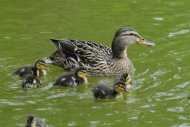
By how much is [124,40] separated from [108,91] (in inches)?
69.2

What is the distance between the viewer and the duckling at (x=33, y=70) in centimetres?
1060

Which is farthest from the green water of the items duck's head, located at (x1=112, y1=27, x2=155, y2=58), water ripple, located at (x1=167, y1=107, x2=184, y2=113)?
duck's head, located at (x1=112, y1=27, x2=155, y2=58)

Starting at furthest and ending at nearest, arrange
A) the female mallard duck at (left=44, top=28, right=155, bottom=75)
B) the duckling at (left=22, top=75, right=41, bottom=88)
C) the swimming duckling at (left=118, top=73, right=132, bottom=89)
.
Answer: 1. the female mallard duck at (left=44, top=28, right=155, bottom=75)
2. the duckling at (left=22, top=75, right=41, bottom=88)
3. the swimming duckling at (left=118, top=73, right=132, bottom=89)

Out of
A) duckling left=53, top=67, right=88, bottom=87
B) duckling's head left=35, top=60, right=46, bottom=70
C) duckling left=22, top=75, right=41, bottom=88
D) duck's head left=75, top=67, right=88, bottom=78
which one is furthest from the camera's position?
duckling's head left=35, top=60, right=46, bottom=70

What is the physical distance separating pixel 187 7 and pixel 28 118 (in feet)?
18.6

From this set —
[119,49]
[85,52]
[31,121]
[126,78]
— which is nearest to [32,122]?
[31,121]

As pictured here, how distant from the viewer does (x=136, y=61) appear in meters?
11.5

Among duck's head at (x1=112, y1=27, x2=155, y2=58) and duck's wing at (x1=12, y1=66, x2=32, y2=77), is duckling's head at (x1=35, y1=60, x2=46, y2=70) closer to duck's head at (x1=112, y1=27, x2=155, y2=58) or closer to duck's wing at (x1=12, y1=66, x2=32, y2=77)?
duck's wing at (x1=12, y1=66, x2=32, y2=77)

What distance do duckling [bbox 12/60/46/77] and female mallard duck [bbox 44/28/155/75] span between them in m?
0.62

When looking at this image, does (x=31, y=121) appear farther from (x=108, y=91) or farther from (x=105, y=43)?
(x=105, y=43)

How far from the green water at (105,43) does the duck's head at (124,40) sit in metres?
0.21

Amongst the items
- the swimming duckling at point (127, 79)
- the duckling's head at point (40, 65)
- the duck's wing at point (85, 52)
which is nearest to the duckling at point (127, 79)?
the swimming duckling at point (127, 79)

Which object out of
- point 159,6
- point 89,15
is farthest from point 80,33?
point 159,6

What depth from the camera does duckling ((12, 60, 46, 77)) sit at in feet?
34.8
